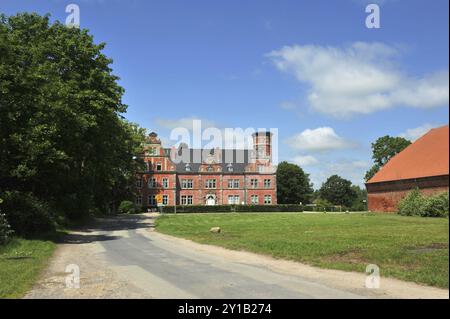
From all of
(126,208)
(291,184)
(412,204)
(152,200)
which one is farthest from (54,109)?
(291,184)

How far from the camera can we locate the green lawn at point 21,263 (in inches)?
449

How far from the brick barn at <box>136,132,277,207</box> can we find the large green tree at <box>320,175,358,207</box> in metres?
42.8

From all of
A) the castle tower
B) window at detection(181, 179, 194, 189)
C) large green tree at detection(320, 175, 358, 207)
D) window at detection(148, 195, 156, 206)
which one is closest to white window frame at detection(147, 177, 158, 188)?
window at detection(148, 195, 156, 206)

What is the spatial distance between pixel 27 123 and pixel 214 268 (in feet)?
49.3

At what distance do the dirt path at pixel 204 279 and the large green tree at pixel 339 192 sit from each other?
119636mm

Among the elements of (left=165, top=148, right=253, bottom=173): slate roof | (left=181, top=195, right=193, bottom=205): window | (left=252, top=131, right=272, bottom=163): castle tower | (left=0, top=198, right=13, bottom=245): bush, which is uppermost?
(left=252, top=131, right=272, bottom=163): castle tower

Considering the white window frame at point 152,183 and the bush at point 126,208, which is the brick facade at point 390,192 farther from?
the white window frame at point 152,183

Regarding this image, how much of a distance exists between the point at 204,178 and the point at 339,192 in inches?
2122

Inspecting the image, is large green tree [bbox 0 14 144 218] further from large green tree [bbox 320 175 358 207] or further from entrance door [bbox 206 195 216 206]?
large green tree [bbox 320 175 358 207]

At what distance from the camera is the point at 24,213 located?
25.1m

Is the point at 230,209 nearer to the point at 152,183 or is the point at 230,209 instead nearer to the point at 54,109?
the point at 152,183

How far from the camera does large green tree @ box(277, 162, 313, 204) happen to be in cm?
11631
